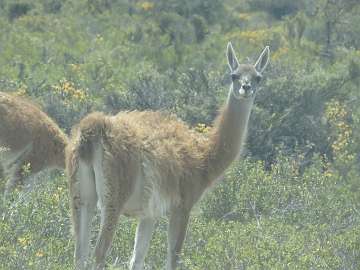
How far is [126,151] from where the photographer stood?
8.48m

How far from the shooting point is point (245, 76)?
10750mm

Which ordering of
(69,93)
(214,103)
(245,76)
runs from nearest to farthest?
(245,76)
(214,103)
(69,93)

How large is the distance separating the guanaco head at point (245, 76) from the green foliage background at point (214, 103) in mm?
1107

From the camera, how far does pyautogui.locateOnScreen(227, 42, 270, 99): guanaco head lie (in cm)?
1050

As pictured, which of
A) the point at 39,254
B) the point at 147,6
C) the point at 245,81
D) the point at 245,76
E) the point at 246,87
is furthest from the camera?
the point at 147,6

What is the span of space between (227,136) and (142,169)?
1617mm

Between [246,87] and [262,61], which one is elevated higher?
[246,87]

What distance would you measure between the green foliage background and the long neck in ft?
1.90

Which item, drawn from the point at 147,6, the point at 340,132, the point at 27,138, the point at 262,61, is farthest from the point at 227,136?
the point at 147,6

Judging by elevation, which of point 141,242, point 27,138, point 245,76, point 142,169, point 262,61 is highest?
point 142,169

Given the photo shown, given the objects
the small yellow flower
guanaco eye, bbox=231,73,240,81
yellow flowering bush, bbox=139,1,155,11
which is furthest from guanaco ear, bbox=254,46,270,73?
yellow flowering bush, bbox=139,1,155,11

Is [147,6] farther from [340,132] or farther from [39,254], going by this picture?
[39,254]

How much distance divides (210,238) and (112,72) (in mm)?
12315

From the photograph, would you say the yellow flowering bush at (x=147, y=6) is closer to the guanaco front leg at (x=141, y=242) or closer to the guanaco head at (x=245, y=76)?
the guanaco head at (x=245, y=76)
